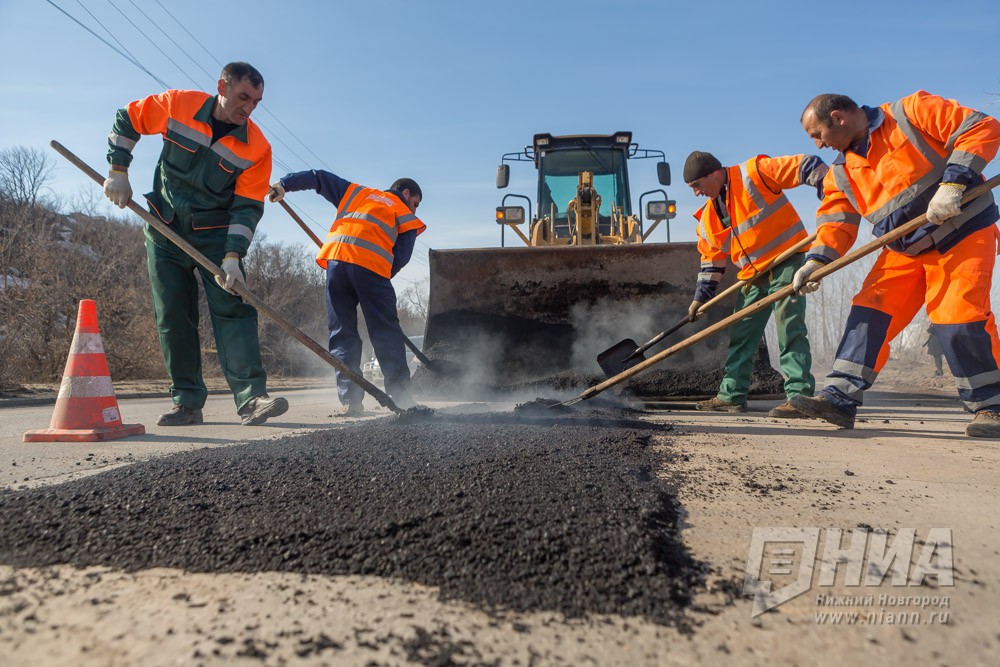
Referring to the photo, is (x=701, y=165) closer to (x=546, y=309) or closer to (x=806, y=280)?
(x=806, y=280)

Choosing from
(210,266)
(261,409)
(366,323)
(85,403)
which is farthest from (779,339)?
(85,403)

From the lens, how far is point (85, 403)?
3080 millimetres

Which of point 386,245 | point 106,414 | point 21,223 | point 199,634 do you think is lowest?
point 199,634

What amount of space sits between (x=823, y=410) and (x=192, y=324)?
3734 mm

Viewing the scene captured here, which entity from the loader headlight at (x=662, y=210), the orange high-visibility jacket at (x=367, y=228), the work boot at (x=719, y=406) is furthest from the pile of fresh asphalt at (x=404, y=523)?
the loader headlight at (x=662, y=210)

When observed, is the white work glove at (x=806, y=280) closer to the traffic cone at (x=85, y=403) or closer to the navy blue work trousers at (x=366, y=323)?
the navy blue work trousers at (x=366, y=323)

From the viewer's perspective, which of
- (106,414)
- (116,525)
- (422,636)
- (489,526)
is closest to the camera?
A: (422,636)

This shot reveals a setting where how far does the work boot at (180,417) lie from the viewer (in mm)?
3623

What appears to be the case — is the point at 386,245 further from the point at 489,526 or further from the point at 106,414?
the point at 489,526

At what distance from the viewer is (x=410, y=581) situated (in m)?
1.18

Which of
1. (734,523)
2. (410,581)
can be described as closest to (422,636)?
(410,581)

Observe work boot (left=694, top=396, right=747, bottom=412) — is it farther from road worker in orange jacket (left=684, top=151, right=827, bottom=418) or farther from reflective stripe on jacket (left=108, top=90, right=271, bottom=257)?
reflective stripe on jacket (left=108, top=90, right=271, bottom=257)

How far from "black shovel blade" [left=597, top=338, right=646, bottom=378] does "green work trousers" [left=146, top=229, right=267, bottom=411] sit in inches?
93.1

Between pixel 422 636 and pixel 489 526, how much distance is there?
43cm
